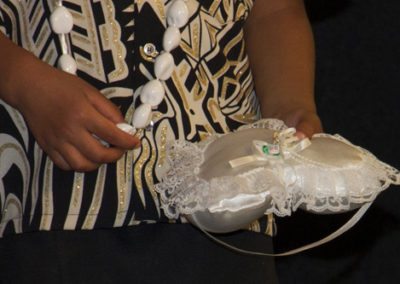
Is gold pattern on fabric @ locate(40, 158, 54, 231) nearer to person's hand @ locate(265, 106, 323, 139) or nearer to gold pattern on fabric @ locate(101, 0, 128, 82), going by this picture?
gold pattern on fabric @ locate(101, 0, 128, 82)

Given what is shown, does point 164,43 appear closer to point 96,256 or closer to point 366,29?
point 96,256

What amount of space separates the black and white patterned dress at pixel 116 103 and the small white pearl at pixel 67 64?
0.01 meters

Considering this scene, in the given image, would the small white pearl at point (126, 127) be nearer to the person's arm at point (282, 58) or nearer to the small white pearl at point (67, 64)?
the small white pearl at point (67, 64)

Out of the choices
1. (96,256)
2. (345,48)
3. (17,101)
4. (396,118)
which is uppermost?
(17,101)

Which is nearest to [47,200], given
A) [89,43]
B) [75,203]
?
[75,203]

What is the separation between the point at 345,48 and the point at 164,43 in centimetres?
60

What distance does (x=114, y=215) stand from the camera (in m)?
0.67

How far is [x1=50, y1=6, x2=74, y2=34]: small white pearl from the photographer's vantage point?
2.24 feet

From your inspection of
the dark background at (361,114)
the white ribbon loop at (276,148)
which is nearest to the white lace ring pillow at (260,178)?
the white ribbon loop at (276,148)

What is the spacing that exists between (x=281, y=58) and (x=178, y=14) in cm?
15

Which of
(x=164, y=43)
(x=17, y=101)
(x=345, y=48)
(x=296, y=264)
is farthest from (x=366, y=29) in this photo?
(x=17, y=101)

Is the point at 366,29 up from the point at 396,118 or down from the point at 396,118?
up

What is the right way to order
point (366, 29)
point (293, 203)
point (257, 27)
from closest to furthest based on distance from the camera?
1. point (293, 203)
2. point (257, 27)
3. point (366, 29)

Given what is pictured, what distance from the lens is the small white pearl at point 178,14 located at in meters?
0.72
